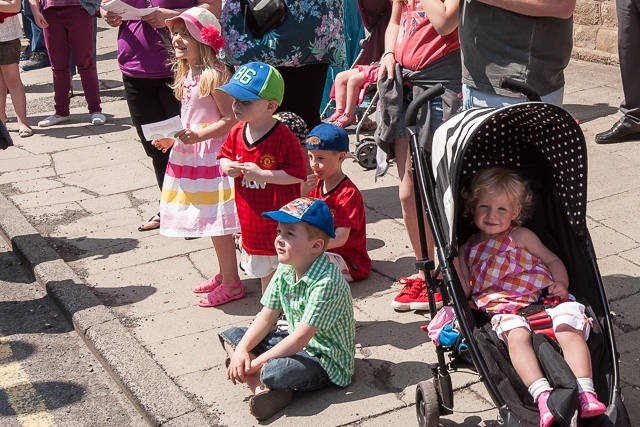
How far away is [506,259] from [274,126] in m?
1.54

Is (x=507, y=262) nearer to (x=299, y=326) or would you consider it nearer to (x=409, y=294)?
(x=299, y=326)

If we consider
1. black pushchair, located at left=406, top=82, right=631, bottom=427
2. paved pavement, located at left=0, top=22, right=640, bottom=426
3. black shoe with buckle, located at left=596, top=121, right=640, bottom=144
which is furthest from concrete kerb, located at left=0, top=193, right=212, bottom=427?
black shoe with buckle, located at left=596, top=121, right=640, bottom=144

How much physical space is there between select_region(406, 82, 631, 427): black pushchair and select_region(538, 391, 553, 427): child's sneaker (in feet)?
0.12

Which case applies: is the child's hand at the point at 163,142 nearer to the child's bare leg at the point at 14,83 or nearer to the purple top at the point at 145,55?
the purple top at the point at 145,55

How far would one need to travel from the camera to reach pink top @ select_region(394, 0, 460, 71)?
481 cm

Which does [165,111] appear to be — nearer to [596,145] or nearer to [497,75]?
[497,75]

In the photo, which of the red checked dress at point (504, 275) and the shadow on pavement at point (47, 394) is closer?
the red checked dress at point (504, 275)

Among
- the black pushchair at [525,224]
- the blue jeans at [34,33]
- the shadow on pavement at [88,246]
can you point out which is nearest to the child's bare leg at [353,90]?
the shadow on pavement at [88,246]

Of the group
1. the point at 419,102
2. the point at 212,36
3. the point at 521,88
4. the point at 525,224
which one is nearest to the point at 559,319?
the point at 525,224

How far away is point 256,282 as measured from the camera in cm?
575

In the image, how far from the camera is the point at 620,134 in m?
7.44

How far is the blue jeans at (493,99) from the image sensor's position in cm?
429

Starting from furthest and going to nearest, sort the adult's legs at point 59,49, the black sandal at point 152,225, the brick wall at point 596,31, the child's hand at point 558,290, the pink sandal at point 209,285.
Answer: the adult's legs at point 59,49 < the brick wall at point 596,31 < the black sandal at point 152,225 < the pink sandal at point 209,285 < the child's hand at point 558,290

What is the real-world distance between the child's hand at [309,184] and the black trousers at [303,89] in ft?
2.13
